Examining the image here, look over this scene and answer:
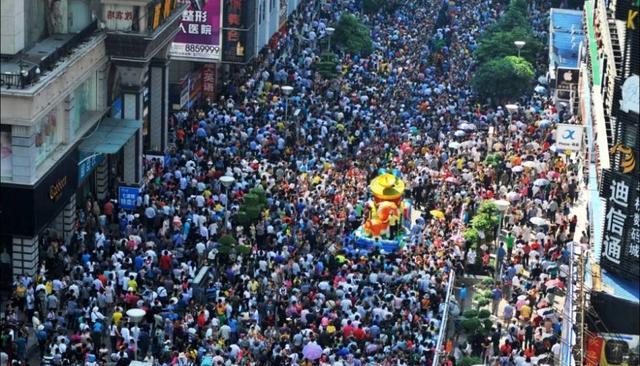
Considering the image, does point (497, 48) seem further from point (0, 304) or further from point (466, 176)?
point (0, 304)

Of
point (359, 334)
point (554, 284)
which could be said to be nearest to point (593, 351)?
point (359, 334)

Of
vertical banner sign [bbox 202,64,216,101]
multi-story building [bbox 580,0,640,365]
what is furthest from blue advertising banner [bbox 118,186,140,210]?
vertical banner sign [bbox 202,64,216,101]

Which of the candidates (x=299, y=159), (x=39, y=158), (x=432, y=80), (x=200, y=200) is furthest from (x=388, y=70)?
(x=39, y=158)

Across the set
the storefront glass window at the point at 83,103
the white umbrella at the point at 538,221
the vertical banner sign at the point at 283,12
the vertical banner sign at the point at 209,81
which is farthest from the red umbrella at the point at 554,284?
the vertical banner sign at the point at 283,12

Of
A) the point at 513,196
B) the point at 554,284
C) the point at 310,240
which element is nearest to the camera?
the point at 554,284

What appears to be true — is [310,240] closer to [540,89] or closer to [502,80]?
[502,80]

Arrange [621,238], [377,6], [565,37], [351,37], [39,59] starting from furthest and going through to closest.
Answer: [377,6] < [565,37] < [351,37] < [39,59] < [621,238]

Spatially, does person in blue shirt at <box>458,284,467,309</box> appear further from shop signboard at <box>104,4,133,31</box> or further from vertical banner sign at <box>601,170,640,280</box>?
shop signboard at <box>104,4,133,31</box>

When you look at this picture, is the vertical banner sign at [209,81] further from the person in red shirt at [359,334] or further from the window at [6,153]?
the person in red shirt at [359,334]
